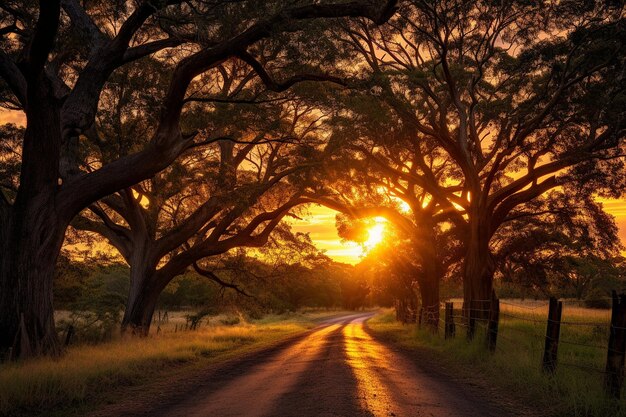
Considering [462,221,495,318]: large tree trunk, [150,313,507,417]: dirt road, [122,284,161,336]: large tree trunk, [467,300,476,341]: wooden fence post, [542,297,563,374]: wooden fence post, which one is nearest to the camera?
[150,313,507,417]: dirt road

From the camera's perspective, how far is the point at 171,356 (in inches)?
556

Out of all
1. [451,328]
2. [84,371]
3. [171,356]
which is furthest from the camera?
[451,328]

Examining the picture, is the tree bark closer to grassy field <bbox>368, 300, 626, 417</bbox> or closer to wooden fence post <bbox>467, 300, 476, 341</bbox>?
grassy field <bbox>368, 300, 626, 417</bbox>

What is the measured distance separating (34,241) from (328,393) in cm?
753

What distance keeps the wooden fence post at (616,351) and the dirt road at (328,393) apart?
176 centimetres

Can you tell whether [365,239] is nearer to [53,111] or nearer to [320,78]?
[320,78]

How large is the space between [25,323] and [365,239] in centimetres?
2393

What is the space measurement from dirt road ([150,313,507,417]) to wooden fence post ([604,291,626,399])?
1762 mm

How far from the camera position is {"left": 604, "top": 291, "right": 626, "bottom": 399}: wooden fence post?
26.2 ft

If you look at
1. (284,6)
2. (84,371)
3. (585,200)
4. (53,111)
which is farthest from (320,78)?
(585,200)

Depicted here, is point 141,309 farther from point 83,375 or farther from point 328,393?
point 328,393

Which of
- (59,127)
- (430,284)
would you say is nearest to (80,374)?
(59,127)

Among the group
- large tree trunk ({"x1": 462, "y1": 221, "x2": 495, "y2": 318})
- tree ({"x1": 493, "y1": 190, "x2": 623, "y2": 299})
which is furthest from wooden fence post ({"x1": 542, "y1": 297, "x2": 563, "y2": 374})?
tree ({"x1": 493, "y1": 190, "x2": 623, "y2": 299})

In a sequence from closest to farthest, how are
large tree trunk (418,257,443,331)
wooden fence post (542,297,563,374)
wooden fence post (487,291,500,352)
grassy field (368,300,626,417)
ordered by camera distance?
grassy field (368,300,626,417), wooden fence post (542,297,563,374), wooden fence post (487,291,500,352), large tree trunk (418,257,443,331)
